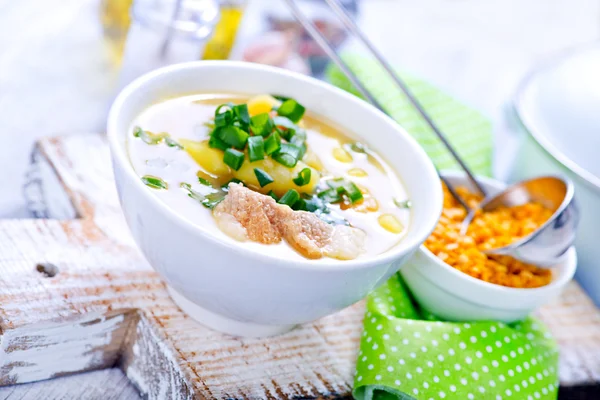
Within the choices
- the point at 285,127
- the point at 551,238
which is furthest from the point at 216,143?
the point at 551,238

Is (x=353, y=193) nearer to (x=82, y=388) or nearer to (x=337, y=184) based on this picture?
(x=337, y=184)

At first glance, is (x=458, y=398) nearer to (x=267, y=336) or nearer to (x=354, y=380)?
(x=354, y=380)

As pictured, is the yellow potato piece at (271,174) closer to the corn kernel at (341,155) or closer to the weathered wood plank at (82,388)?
the corn kernel at (341,155)

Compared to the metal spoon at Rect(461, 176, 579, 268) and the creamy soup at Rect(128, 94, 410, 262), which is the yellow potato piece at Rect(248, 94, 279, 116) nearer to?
the creamy soup at Rect(128, 94, 410, 262)

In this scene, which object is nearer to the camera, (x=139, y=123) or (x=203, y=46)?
(x=139, y=123)

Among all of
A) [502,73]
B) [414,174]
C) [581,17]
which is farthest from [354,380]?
[581,17]

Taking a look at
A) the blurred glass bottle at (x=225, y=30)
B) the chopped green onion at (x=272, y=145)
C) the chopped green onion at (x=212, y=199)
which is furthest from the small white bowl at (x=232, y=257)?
the blurred glass bottle at (x=225, y=30)

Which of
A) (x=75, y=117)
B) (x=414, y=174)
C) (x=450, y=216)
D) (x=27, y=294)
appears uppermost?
(x=414, y=174)
